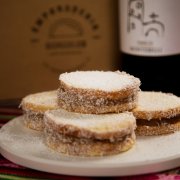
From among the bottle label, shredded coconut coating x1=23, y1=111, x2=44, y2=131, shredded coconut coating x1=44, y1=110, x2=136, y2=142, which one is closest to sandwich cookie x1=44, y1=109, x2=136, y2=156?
shredded coconut coating x1=44, y1=110, x2=136, y2=142

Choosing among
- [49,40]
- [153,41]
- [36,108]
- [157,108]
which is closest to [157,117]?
[157,108]

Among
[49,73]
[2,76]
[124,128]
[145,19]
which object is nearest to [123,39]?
[145,19]

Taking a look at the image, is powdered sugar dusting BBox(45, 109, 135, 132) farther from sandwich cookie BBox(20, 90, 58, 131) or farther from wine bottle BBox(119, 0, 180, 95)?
wine bottle BBox(119, 0, 180, 95)

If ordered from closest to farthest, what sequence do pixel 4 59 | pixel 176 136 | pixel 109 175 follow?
1. pixel 109 175
2. pixel 176 136
3. pixel 4 59

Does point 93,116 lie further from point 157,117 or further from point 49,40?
point 49,40

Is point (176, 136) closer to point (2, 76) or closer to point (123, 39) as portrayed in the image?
point (123, 39)

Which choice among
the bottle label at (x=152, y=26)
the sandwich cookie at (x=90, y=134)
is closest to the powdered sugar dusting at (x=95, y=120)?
the sandwich cookie at (x=90, y=134)

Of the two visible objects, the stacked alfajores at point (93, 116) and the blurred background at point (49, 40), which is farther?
the blurred background at point (49, 40)

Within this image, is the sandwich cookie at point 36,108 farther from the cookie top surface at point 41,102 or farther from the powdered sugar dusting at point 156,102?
the powdered sugar dusting at point 156,102
